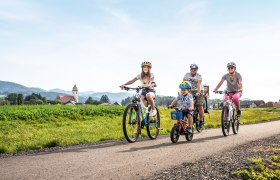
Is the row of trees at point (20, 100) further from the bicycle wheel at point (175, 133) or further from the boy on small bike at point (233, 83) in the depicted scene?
the bicycle wheel at point (175, 133)

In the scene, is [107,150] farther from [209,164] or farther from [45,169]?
[209,164]

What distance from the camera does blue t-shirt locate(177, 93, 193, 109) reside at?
35.2 ft

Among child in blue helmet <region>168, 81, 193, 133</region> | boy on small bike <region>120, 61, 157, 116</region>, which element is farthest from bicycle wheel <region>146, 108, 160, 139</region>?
child in blue helmet <region>168, 81, 193, 133</region>

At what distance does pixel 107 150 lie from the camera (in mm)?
8430

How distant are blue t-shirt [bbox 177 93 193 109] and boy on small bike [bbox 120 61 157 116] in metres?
0.85

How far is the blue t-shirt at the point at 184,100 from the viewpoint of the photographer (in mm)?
10719

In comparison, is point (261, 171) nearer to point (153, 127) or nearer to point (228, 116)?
point (153, 127)

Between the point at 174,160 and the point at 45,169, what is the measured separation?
101 inches

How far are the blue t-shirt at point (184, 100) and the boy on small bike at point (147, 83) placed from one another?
0.85 metres

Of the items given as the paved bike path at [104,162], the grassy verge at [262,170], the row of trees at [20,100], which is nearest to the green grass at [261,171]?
the grassy verge at [262,170]

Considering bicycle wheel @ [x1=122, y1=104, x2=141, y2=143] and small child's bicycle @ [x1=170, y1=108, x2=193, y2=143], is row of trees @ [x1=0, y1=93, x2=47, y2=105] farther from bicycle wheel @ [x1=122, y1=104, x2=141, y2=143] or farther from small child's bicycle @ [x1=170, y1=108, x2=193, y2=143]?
small child's bicycle @ [x1=170, y1=108, x2=193, y2=143]

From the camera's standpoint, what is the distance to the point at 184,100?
10773 mm

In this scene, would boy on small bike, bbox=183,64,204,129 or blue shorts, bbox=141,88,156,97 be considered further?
boy on small bike, bbox=183,64,204,129

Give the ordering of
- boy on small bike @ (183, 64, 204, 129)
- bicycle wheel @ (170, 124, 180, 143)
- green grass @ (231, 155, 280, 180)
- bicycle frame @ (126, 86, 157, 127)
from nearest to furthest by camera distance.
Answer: green grass @ (231, 155, 280, 180) → bicycle wheel @ (170, 124, 180, 143) → bicycle frame @ (126, 86, 157, 127) → boy on small bike @ (183, 64, 204, 129)
